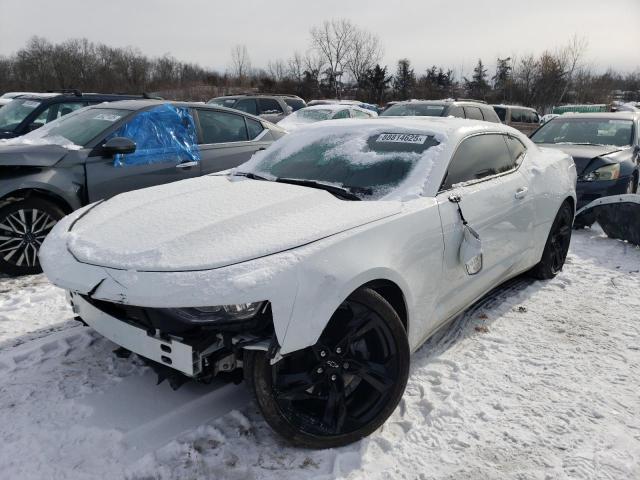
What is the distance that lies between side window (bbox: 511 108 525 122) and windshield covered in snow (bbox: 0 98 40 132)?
13.5 meters

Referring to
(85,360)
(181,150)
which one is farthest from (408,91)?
(85,360)

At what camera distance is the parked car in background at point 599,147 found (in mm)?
6645

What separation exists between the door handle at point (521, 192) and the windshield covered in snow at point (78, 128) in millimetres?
3897

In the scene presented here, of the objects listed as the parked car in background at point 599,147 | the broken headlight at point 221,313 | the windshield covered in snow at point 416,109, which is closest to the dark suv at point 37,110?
the windshield covered in snow at point 416,109

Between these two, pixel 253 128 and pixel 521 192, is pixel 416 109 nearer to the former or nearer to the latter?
pixel 253 128

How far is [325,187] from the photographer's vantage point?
2.95 meters

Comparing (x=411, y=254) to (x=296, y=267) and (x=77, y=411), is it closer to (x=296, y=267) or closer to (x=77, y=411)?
(x=296, y=267)

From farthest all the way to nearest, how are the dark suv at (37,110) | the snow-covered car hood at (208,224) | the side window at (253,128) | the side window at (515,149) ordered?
1. the dark suv at (37,110)
2. the side window at (253,128)
3. the side window at (515,149)
4. the snow-covered car hood at (208,224)

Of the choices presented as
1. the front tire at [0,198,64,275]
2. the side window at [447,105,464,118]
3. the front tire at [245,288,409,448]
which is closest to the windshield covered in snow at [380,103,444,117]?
the side window at [447,105,464,118]

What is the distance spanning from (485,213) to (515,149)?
1.15 meters

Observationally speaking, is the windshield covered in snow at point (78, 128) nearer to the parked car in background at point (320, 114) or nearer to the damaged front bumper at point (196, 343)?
the damaged front bumper at point (196, 343)

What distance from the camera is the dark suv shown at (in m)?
7.02

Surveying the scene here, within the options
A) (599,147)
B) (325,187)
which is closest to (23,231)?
(325,187)

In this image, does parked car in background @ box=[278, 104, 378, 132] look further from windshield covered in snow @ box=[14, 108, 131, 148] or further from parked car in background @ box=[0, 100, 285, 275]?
windshield covered in snow @ box=[14, 108, 131, 148]
